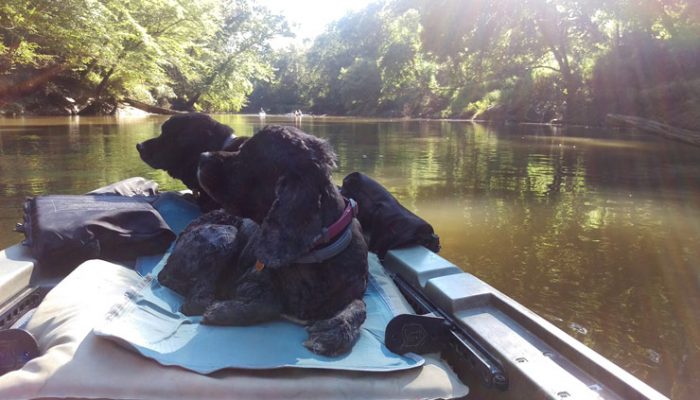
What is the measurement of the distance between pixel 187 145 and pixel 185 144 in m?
0.02

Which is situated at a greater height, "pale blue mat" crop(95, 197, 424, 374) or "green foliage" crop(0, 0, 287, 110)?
"green foliage" crop(0, 0, 287, 110)

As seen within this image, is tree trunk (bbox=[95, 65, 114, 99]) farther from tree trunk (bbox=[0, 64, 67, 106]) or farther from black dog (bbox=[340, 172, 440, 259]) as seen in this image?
black dog (bbox=[340, 172, 440, 259])

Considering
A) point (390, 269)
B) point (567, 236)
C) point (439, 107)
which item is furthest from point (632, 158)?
point (439, 107)

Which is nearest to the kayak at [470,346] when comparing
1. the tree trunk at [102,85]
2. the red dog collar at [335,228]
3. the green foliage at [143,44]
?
the red dog collar at [335,228]

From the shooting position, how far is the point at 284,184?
92.4 inches

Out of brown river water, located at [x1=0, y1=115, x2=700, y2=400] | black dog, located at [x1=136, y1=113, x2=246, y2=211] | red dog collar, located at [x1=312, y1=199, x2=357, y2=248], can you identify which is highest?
black dog, located at [x1=136, y1=113, x2=246, y2=211]

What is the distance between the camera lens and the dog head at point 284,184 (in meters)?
2.31

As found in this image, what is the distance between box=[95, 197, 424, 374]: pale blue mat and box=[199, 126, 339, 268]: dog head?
375mm

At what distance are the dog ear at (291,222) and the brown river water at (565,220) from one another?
98 cm

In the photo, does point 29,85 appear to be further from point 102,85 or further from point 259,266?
point 259,266

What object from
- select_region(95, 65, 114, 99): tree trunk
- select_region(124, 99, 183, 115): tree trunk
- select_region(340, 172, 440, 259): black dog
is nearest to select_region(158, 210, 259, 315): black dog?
select_region(340, 172, 440, 259): black dog

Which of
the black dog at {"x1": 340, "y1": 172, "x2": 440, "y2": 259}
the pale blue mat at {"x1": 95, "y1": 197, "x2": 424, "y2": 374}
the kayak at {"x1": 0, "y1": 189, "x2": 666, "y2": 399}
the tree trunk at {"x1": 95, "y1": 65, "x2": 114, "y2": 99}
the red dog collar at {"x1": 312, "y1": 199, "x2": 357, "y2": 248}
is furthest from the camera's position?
the tree trunk at {"x1": 95, "y1": 65, "x2": 114, "y2": 99}

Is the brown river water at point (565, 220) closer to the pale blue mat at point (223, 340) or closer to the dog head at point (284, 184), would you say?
the dog head at point (284, 184)

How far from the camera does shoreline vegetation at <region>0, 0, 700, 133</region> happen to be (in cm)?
1962
